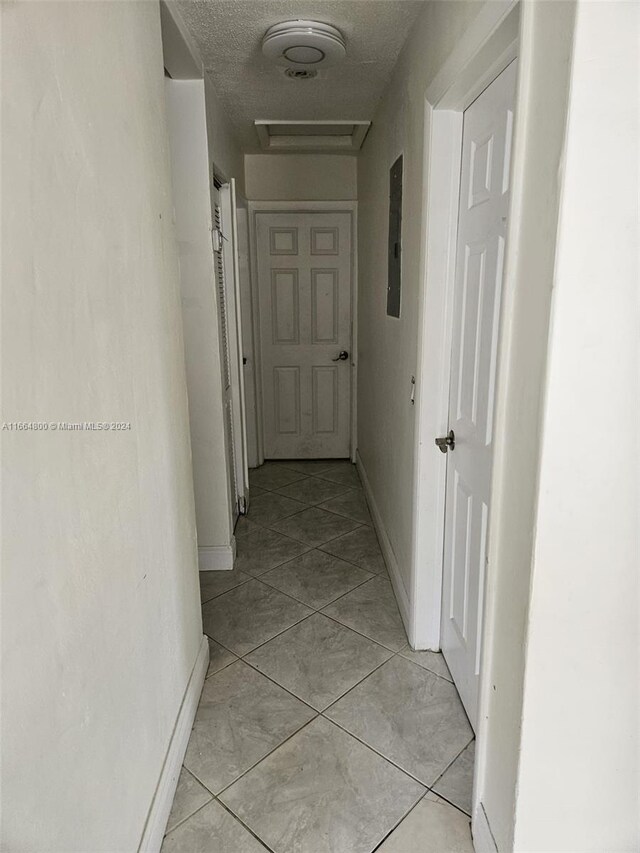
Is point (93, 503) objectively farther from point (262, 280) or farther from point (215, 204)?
point (262, 280)

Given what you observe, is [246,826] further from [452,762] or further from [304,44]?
[304,44]

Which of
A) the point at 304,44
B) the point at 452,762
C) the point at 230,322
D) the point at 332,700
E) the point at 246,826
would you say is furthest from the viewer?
A: the point at 230,322

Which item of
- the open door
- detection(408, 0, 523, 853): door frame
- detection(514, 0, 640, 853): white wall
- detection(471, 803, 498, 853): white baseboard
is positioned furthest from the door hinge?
detection(471, 803, 498, 853): white baseboard

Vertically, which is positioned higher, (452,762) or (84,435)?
(84,435)

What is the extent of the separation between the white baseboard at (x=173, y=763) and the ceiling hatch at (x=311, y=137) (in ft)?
9.81

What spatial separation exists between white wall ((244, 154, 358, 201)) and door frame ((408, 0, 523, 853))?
2467 mm

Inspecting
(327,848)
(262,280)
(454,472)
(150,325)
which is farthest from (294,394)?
(327,848)

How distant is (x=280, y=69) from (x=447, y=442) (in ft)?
5.81

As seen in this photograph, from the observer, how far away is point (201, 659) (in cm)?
206

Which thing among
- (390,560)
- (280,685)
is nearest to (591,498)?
(280,685)

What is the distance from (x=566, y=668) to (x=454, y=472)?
90 centimetres

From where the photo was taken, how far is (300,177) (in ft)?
13.7

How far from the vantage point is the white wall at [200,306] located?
2.44m

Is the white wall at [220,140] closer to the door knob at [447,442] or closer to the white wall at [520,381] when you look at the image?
the door knob at [447,442]
